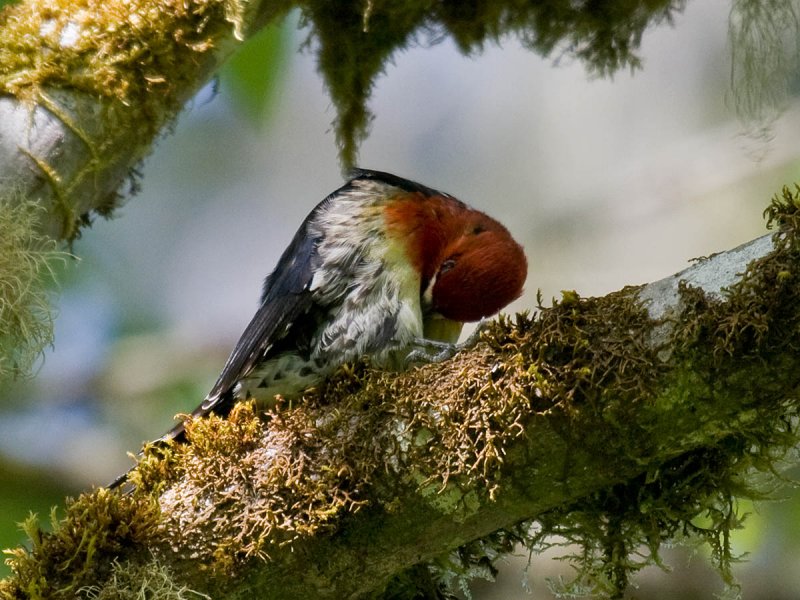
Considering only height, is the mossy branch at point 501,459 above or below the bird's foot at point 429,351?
below

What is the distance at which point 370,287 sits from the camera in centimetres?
272

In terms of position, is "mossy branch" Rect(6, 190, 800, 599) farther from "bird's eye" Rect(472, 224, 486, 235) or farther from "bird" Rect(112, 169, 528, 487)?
"bird's eye" Rect(472, 224, 486, 235)

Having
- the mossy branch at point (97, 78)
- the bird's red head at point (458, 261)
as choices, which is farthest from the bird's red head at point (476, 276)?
the mossy branch at point (97, 78)

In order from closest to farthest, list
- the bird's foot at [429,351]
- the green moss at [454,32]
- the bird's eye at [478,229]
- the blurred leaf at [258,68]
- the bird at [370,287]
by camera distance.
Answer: the bird's foot at [429,351]
the bird at [370,287]
the bird's eye at [478,229]
the green moss at [454,32]
the blurred leaf at [258,68]

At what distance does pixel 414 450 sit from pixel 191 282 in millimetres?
4573

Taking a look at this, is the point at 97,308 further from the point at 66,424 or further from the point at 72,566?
the point at 72,566

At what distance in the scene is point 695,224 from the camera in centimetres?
576

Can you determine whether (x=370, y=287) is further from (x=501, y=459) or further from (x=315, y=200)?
(x=315, y=200)

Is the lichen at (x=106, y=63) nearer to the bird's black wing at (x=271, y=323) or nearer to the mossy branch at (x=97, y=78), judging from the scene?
the mossy branch at (x=97, y=78)

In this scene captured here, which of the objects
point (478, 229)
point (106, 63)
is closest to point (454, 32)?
point (478, 229)

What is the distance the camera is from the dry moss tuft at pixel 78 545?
1.94 metres

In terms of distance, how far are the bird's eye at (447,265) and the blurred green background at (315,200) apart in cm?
173

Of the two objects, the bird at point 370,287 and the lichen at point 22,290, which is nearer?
the lichen at point 22,290

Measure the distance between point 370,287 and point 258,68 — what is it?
6.98ft
